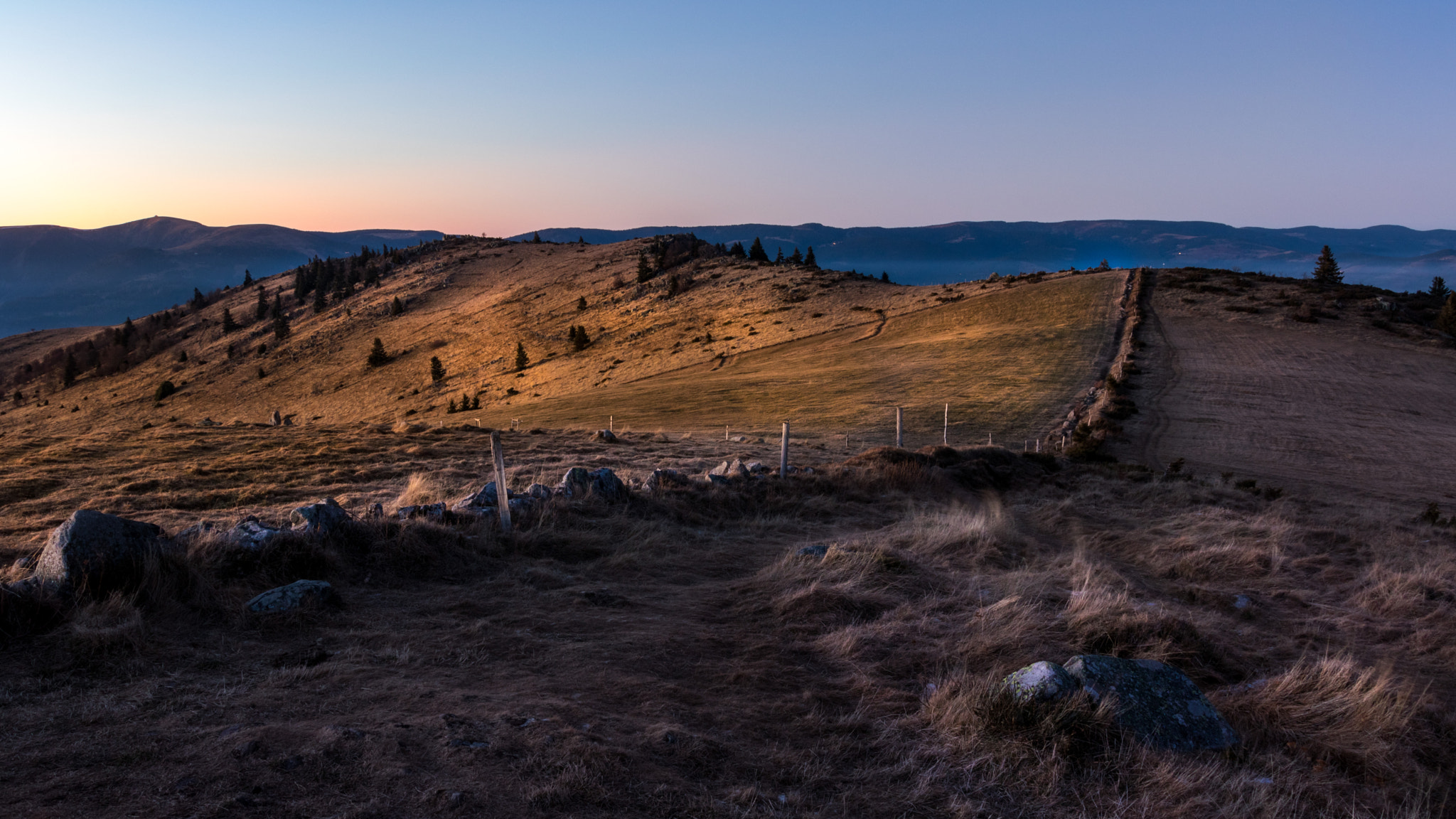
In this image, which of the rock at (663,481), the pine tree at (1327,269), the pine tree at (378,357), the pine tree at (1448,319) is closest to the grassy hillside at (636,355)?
the pine tree at (378,357)

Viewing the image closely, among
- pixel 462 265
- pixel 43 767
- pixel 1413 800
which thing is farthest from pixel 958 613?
pixel 462 265

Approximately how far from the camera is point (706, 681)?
5.98 metres

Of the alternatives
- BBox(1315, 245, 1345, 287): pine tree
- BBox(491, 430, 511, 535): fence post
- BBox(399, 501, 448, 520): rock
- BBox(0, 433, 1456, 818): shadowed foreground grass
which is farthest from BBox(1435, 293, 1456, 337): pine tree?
BBox(399, 501, 448, 520): rock

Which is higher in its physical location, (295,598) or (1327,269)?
(1327,269)

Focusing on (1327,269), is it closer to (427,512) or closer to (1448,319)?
(1448,319)

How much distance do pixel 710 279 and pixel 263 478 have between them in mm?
65928

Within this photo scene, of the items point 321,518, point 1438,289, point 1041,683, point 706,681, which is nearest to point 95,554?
point 321,518

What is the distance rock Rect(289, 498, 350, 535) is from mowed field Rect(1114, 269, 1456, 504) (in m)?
23.8

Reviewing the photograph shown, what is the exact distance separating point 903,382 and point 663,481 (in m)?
28.6

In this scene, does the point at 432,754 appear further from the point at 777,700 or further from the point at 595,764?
the point at 777,700

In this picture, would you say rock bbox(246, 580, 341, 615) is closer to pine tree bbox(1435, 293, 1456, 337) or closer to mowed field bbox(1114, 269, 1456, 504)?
mowed field bbox(1114, 269, 1456, 504)

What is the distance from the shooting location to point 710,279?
80.1 m

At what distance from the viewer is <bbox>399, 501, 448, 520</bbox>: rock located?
9594mm

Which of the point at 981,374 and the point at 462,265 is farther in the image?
the point at 462,265
